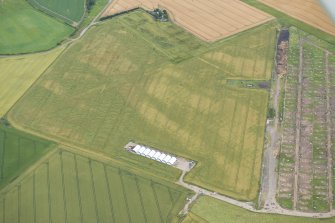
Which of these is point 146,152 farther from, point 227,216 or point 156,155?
point 227,216

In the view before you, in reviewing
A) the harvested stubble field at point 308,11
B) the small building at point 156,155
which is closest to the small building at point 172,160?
the small building at point 156,155

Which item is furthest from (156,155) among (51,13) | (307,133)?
(51,13)

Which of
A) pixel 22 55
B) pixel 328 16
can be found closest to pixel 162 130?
pixel 22 55

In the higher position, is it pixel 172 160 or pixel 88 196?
pixel 172 160

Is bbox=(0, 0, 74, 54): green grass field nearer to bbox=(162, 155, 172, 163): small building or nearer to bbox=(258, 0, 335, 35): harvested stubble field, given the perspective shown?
bbox=(162, 155, 172, 163): small building

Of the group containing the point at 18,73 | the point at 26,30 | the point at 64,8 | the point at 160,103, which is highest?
the point at 64,8

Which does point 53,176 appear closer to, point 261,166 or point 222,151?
point 222,151
